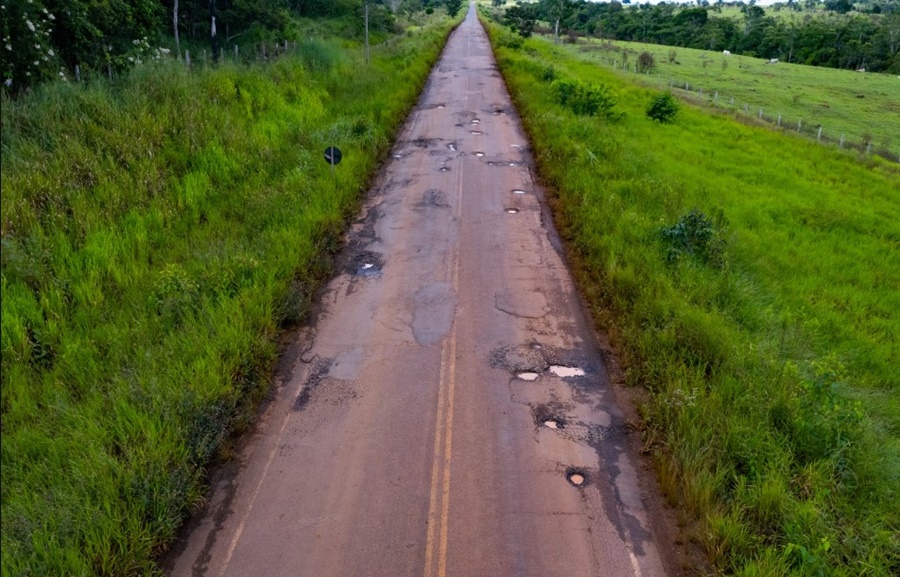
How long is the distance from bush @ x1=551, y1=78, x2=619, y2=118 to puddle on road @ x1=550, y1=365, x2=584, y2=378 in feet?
55.9

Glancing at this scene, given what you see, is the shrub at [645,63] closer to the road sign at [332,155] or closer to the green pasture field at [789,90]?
the green pasture field at [789,90]

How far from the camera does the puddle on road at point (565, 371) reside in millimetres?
9266

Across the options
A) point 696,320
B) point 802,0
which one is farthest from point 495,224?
point 802,0

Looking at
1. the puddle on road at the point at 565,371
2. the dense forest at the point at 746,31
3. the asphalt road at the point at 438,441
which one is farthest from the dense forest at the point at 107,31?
the dense forest at the point at 746,31

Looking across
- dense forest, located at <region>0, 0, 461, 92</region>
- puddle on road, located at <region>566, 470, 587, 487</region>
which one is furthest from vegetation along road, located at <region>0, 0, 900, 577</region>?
dense forest, located at <region>0, 0, 461, 92</region>

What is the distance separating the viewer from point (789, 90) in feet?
195

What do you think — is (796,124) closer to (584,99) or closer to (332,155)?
(584,99)

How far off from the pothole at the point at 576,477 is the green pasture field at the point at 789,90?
3548 cm

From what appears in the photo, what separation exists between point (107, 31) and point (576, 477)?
24583 mm

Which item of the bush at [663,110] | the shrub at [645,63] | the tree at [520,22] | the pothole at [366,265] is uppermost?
the tree at [520,22]

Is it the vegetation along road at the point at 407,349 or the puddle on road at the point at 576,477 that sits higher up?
the vegetation along road at the point at 407,349

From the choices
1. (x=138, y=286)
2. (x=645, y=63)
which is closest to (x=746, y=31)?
(x=645, y=63)

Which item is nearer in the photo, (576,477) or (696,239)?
(576,477)

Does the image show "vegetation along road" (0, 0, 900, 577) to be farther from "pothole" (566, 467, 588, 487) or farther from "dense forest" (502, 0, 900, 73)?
"dense forest" (502, 0, 900, 73)
